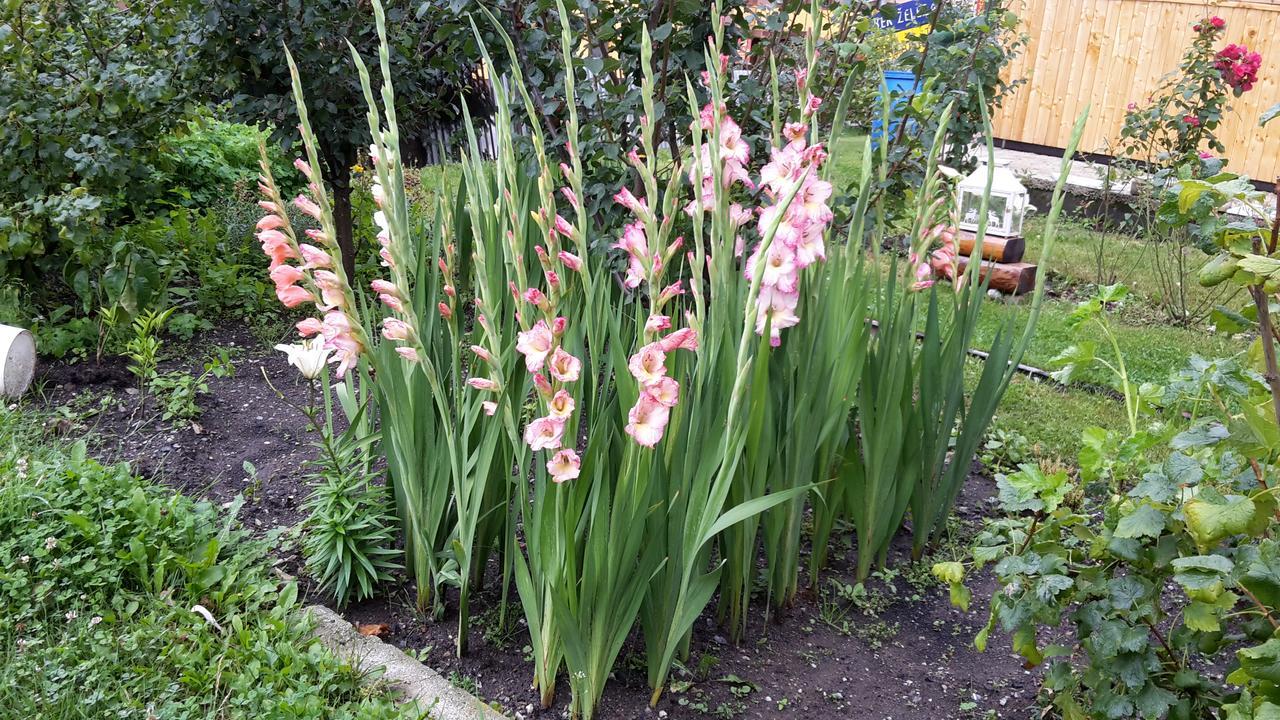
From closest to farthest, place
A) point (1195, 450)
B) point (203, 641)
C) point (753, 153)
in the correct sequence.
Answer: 1. point (1195, 450)
2. point (203, 641)
3. point (753, 153)

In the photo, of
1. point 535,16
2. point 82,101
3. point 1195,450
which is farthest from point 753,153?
point 82,101

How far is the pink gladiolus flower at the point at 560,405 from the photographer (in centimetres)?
171

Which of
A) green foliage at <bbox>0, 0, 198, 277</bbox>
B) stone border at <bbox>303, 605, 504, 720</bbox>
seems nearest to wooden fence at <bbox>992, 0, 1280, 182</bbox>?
green foliage at <bbox>0, 0, 198, 277</bbox>

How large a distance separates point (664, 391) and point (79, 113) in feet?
9.96

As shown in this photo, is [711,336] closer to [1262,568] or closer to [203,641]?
[1262,568]

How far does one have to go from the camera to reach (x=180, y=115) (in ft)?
12.4

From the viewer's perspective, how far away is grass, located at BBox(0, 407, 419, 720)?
203 cm

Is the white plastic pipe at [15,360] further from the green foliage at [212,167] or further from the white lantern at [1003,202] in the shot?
the white lantern at [1003,202]

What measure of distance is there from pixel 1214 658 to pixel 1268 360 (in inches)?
36.2

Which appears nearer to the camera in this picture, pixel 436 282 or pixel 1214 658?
pixel 1214 658

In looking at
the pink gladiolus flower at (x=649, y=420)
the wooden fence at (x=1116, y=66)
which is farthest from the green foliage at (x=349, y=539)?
the wooden fence at (x=1116, y=66)

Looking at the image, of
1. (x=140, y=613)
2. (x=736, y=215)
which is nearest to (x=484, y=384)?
(x=736, y=215)

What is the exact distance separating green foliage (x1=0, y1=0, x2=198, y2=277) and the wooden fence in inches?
302

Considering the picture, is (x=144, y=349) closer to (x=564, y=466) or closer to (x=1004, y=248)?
(x=564, y=466)
